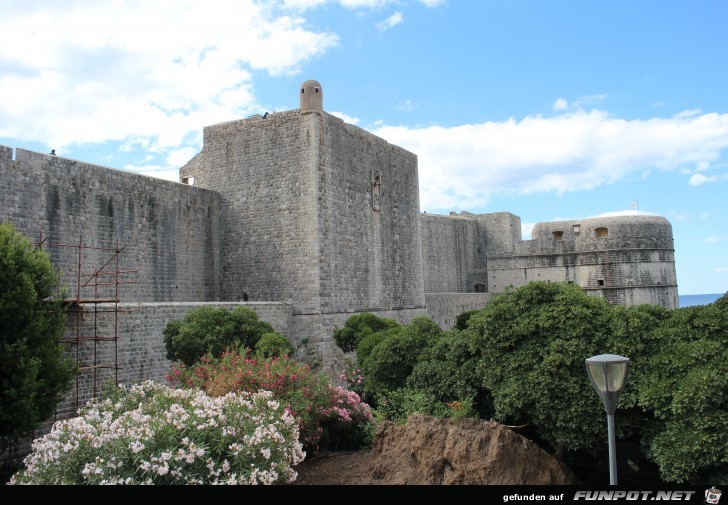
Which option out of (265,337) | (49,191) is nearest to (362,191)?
(265,337)

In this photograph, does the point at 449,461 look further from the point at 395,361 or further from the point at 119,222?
the point at 119,222

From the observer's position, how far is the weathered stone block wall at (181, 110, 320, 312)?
50.4 feet

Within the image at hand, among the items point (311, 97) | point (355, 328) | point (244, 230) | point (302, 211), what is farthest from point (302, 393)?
point (311, 97)

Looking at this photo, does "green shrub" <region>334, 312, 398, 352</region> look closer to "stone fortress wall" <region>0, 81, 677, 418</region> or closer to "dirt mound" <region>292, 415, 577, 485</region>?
"stone fortress wall" <region>0, 81, 677, 418</region>

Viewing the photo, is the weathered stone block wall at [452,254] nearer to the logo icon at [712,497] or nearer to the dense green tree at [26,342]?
the dense green tree at [26,342]

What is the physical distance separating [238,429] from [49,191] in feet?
27.0

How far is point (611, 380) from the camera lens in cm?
534

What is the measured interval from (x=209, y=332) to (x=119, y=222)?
411 centimetres

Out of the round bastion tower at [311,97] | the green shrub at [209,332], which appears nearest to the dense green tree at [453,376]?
the green shrub at [209,332]

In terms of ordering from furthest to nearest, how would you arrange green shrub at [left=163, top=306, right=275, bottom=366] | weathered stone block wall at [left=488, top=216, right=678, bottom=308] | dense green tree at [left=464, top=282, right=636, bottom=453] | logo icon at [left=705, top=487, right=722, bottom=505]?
weathered stone block wall at [left=488, top=216, right=678, bottom=308], green shrub at [left=163, top=306, right=275, bottom=366], dense green tree at [left=464, top=282, right=636, bottom=453], logo icon at [left=705, top=487, right=722, bottom=505]

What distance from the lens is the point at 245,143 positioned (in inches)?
A: 648

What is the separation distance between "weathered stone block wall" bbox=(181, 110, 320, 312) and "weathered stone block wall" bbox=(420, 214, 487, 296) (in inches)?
565

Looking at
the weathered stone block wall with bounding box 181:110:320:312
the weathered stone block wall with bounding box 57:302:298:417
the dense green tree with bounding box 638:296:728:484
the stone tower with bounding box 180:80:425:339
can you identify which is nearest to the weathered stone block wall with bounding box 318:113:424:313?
the stone tower with bounding box 180:80:425:339

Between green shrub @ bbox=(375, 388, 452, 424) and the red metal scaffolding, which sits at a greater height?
the red metal scaffolding
